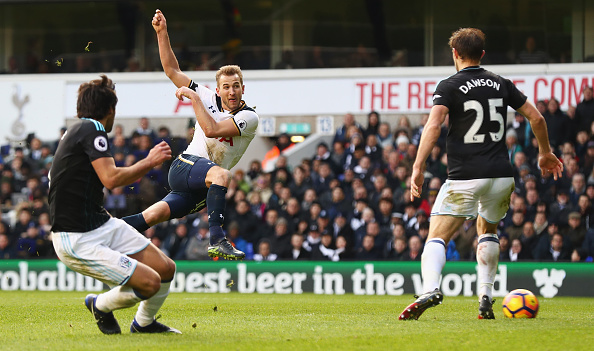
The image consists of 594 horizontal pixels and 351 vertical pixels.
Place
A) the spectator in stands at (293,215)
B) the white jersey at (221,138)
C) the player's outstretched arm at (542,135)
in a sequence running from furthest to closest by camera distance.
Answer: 1. the spectator in stands at (293,215)
2. the white jersey at (221,138)
3. the player's outstretched arm at (542,135)

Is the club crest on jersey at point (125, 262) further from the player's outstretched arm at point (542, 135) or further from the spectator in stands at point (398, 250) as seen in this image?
the spectator in stands at point (398, 250)

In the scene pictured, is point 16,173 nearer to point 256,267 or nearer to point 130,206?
point 130,206

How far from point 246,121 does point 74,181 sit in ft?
9.11

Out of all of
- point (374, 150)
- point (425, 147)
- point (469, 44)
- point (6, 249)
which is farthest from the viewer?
point (6, 249)

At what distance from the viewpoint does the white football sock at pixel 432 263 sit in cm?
784

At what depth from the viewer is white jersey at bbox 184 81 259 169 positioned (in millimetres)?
8969

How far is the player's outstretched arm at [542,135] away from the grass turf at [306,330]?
1.44 metres

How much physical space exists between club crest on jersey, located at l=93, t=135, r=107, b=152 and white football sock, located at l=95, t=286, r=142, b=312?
3.37ft

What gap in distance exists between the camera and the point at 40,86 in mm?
21500

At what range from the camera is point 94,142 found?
627 cm

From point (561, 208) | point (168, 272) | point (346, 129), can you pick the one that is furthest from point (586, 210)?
point (168, 272)

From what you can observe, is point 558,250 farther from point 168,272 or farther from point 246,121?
point 168,272

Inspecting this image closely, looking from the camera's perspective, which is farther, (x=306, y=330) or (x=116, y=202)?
(x=116, y=202)

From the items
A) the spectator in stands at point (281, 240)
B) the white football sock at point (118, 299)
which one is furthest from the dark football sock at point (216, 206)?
the spectator in stands at point (281, 240)
